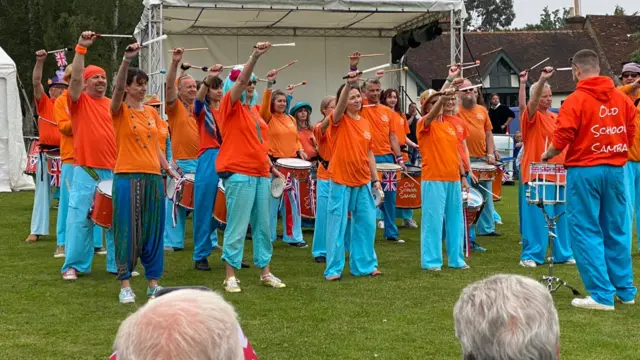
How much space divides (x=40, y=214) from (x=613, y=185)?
753cm

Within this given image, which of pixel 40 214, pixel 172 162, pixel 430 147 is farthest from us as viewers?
pixel 40 214

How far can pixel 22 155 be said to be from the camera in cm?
1997

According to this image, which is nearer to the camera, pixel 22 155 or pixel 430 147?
pixel 430 147

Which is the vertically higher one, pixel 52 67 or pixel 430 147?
pixel 52 67

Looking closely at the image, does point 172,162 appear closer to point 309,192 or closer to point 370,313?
point 309,192

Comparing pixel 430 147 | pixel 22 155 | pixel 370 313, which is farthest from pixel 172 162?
pixel 22 155

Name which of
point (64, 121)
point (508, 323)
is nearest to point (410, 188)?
point (64, 121)

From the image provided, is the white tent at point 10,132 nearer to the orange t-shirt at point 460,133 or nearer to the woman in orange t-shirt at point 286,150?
the woman in orange t-shirt at point 286,150

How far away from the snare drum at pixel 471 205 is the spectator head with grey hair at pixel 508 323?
7502 mm

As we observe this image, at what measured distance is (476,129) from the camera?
11867mm

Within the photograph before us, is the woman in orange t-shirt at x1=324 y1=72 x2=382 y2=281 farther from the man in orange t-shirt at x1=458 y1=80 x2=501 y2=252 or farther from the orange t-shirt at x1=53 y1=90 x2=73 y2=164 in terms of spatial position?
the man in orange t-shirt at x1=458 y1=80 x2=501 y2=252

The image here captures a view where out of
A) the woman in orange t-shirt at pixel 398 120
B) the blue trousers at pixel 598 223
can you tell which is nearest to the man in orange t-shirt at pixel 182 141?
the woman in orange t-shirt at pixel 398 120

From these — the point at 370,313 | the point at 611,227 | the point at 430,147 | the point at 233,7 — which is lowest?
the point at 370,313

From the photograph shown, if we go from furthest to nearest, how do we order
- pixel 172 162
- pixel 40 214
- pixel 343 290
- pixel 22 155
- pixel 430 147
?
Result: pixel 22 155, pixel 40 214, pixel 172 162, pixel 430 147, pixel 343 290
